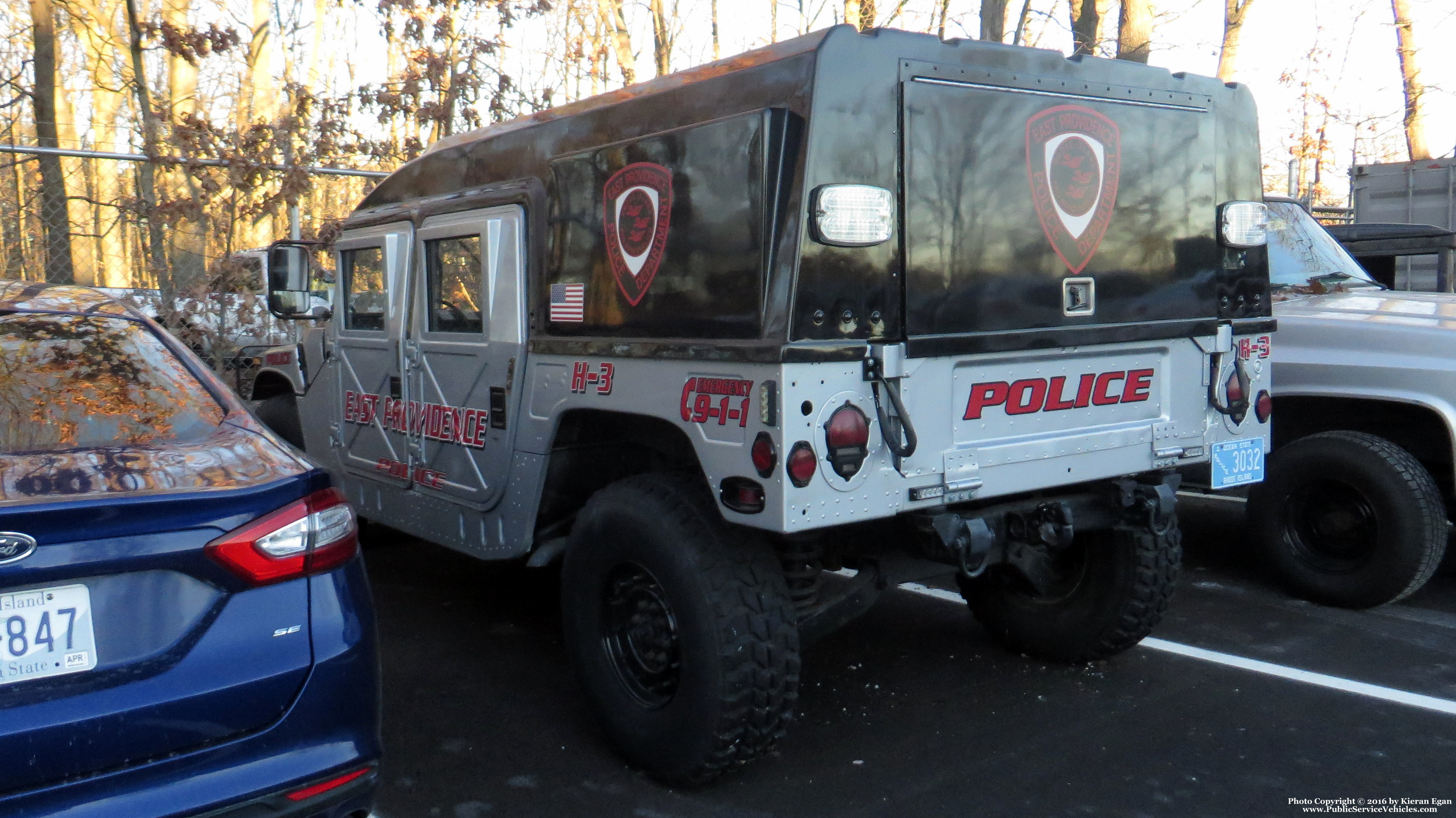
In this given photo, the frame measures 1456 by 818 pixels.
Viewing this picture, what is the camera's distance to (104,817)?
223cm

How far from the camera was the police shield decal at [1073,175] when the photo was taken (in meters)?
3.56

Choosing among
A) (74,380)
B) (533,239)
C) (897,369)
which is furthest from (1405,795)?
(74,380)

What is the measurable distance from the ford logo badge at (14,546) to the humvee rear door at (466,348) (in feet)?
6.86

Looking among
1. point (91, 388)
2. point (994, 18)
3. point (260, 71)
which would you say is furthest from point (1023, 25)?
point (91, 388)

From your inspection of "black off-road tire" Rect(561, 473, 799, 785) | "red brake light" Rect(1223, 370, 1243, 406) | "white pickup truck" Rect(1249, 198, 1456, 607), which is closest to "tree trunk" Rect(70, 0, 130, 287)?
"black off-road tire" Rect(561, 473, 799, 785)

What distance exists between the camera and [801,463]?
307cm

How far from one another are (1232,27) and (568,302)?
45.4ft

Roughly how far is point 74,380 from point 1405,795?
3.96 metres

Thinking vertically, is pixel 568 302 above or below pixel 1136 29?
below

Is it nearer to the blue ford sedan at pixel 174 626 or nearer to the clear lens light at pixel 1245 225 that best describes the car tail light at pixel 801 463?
the blue ford sedan at pixel 174 626

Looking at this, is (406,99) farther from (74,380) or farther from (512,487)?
(74,380)

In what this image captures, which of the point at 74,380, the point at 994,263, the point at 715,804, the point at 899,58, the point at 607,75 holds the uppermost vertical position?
the point at 607,75

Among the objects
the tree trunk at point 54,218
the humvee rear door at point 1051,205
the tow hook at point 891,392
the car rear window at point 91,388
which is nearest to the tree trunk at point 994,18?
the humvee rear door at point 1051,205

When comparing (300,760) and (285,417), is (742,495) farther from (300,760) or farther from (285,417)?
(285,417)
